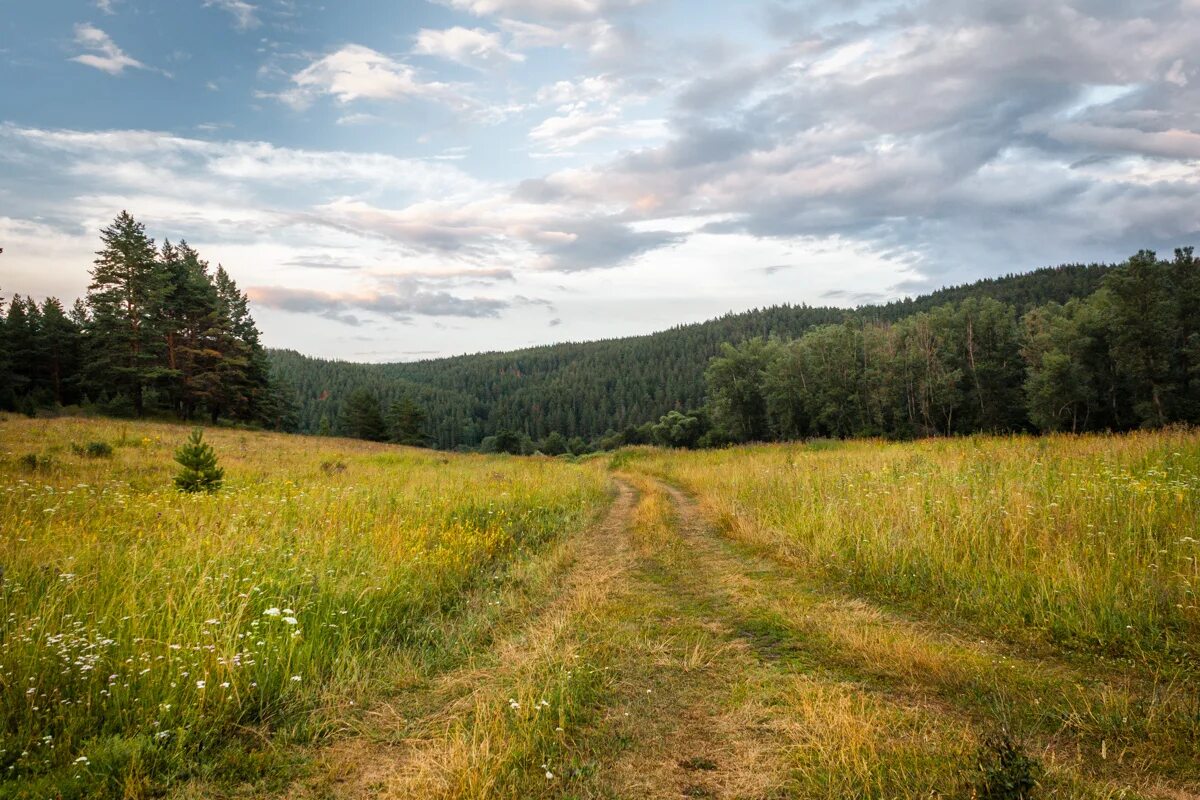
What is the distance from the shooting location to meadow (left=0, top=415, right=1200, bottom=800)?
335cm

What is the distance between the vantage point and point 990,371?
59.7 metres

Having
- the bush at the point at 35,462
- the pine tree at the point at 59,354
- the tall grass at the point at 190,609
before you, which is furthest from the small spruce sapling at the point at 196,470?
the pine tree at the point at 59,354

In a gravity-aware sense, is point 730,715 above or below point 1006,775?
below

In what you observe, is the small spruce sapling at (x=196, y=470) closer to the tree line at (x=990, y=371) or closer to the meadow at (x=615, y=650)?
the meadow at (x=615, y=650)

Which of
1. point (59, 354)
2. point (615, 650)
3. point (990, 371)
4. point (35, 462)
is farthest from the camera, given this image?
point (990, 371)

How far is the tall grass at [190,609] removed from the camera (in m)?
3.76

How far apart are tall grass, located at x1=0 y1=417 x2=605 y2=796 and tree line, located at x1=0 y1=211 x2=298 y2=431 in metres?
41.0

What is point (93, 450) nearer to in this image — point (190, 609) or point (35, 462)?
point (35, 462)

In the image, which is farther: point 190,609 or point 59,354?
point 59,354

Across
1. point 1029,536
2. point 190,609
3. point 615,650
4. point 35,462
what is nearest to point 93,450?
point 35,462

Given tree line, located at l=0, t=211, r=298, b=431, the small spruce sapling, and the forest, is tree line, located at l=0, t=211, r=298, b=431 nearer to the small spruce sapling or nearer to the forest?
the forest

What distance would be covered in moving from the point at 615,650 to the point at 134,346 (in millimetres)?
54422

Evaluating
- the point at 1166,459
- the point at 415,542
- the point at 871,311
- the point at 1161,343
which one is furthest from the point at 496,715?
the point at 871,311

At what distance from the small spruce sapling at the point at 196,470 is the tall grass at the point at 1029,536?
1140 cm
